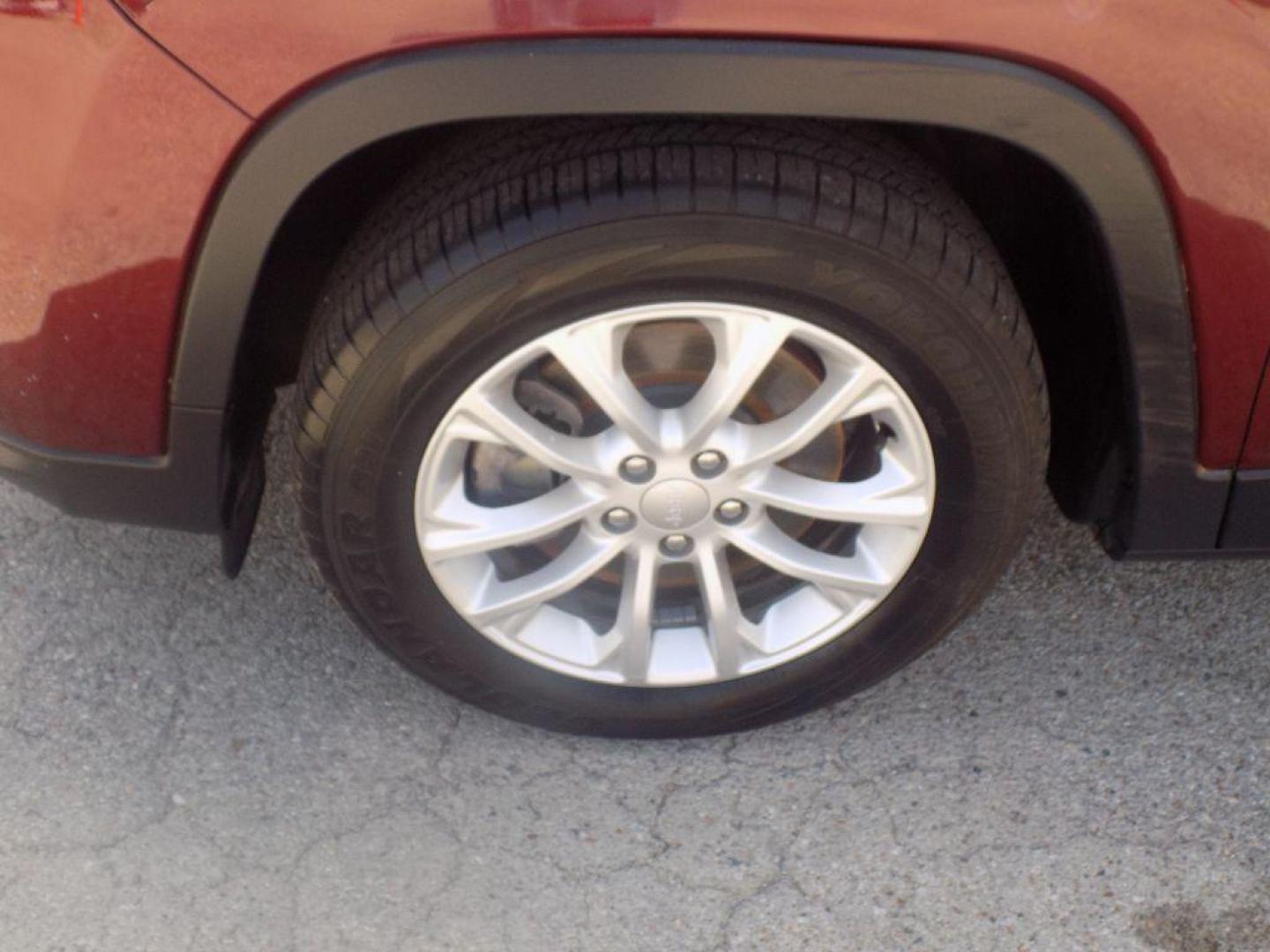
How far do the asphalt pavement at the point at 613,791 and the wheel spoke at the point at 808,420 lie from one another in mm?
526

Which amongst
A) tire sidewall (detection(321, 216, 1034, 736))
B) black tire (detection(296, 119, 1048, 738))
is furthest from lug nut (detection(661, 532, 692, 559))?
black tire (detection(296, 119, 1048, 738))

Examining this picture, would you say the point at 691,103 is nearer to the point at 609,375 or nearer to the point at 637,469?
the point at 609,375

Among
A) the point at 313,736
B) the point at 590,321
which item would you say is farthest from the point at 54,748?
the point at 590,321

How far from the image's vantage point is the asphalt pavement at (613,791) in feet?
Result: 6.51

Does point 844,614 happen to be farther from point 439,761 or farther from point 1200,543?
point 439,761

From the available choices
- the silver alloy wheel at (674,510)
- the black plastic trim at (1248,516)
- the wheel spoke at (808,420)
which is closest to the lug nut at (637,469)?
the silver alloy wheel at (674,510)

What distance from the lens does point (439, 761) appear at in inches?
86.8

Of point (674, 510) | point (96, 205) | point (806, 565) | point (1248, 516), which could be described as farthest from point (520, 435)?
point (1248, 516)

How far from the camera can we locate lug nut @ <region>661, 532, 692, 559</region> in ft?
6.70

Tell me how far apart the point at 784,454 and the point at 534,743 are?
631mm

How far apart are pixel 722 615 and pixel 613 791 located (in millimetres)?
319

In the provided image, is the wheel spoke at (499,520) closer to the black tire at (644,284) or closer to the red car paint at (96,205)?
the black tire at (644,284)

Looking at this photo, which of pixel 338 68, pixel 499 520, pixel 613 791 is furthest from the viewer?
pixel 613 791

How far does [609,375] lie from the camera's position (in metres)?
1.86
